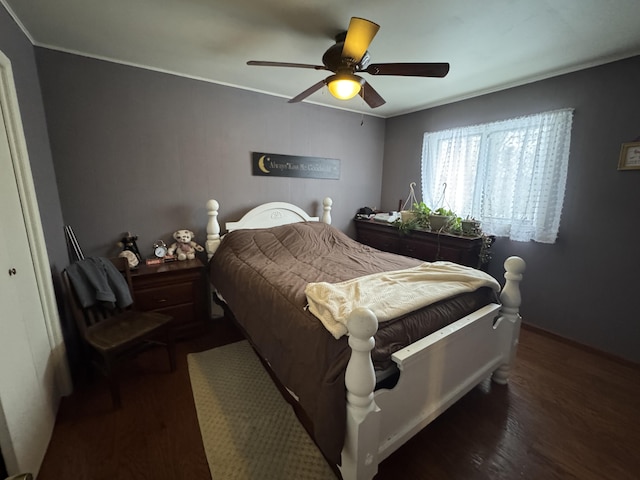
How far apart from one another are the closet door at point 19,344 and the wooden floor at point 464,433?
0.57 ft

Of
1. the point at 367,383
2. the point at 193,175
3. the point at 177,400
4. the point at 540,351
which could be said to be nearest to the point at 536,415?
the point at 540,351

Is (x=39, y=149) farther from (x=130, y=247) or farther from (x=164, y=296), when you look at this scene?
(x=164, y=296)

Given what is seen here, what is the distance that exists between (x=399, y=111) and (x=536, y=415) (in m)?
3.42

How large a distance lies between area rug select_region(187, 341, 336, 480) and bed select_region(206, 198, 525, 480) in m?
0.18

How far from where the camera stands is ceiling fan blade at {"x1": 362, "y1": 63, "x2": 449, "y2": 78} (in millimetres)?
1562

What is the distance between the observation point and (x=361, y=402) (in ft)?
3.40

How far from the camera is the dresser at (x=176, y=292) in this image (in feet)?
7.13

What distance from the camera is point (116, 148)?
224cm

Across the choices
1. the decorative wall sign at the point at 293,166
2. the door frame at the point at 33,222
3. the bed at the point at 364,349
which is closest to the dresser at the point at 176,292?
the bed at the point at 364,349

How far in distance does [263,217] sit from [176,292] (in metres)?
1.13

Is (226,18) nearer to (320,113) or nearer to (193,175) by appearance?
(193,175)

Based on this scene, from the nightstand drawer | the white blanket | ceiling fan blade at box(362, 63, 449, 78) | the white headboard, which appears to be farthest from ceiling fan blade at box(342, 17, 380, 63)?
the nightstand drawer

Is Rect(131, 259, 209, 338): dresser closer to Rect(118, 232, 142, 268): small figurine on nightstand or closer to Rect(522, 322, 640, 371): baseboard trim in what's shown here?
Rect(118, 232, 142, 268): small figurine on nightstand

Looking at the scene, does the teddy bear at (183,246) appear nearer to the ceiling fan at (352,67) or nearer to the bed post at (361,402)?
the ceiling fan at (352,67)
